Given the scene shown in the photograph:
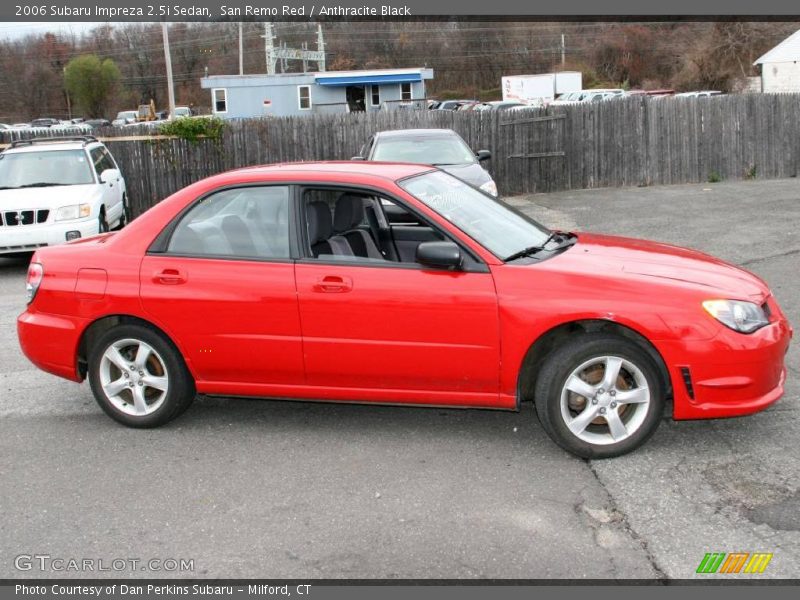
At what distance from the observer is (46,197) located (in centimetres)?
1238

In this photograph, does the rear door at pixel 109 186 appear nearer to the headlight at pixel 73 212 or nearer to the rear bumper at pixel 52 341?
the headlight at pixel 73 212

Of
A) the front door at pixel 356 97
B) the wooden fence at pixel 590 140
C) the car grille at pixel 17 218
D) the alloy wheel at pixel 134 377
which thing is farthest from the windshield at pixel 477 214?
the front door at pixel 356 97

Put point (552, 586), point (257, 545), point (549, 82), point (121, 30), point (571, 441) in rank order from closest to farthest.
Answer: point (552, 586), point (257, 545), point (571, 441), point (549, 82), point (121, 30)

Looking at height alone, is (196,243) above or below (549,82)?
below

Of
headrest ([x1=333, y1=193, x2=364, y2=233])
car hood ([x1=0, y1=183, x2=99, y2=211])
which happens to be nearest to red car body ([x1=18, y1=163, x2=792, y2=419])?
headrest ([x1=333, y1=193, x2=364, y2=233])

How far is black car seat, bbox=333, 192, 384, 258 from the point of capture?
5781mm

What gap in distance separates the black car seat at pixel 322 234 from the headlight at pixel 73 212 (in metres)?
7.77

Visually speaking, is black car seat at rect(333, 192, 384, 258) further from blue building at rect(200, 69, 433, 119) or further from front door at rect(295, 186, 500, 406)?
blue building at rect(200, 69, 433, 119)

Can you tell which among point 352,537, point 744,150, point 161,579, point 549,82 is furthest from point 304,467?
point 549,82

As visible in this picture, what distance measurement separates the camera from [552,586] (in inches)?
146

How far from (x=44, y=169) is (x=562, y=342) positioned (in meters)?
10.9

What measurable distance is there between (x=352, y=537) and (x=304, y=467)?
0.94 meters

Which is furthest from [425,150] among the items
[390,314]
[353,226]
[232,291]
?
[390,314]

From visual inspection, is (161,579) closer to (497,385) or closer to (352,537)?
(352,537)
